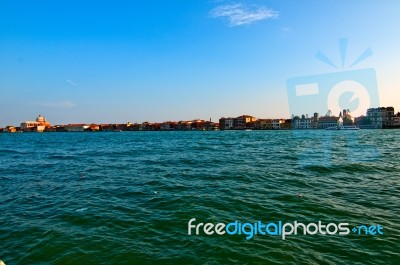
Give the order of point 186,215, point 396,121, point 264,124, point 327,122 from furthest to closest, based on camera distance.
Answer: point 264,124, point 327,122, point 396,121, point 186,215

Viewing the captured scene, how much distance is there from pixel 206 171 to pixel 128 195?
676 centimetres

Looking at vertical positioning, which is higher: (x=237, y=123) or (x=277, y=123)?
(x=237, y=123)

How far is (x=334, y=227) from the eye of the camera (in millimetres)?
7410

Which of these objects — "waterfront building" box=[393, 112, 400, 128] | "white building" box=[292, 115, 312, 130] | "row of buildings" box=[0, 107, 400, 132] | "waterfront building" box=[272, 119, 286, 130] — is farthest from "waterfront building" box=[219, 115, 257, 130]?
"waterfront building" box=[393, 112, 400, 128]

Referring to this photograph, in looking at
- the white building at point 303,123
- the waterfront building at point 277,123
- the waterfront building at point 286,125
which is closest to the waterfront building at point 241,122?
the waterfront building at point 277,123

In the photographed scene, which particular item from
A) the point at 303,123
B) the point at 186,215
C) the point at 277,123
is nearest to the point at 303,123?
the point at 303,123

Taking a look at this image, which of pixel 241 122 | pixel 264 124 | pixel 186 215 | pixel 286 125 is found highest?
pixel 241 122

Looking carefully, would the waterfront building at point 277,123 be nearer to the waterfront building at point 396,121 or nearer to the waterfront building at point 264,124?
the waterfront building at point 264,124

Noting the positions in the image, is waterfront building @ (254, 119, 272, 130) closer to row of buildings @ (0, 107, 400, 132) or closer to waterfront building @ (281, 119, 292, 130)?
row of buildings @ (0, 107, 400, 132)

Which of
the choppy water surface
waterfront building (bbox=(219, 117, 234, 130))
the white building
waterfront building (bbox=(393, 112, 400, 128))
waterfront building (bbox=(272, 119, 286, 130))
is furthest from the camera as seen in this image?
waterfront building (bbox=(219, 117, 234, 130))

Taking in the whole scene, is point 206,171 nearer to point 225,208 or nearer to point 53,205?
point 225,208

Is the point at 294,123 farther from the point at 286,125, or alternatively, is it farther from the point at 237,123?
the point at 237,123

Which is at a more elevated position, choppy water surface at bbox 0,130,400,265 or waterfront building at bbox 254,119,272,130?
waterfront building at bbox 254,119,272,130

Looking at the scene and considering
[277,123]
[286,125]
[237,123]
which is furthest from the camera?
[237,123]
